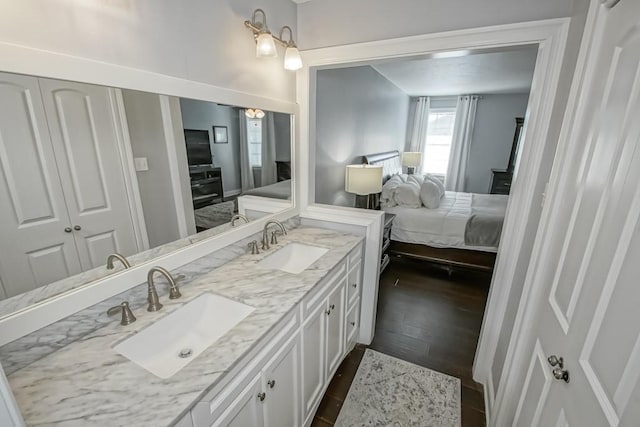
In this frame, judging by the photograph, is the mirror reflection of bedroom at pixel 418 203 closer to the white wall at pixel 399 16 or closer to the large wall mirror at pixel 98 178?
the white wall at pixel 399 16

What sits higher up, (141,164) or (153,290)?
(141,164)

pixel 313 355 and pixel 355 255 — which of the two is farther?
pixel 355 255

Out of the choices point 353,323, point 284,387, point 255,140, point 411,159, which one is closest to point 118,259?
point 284,387

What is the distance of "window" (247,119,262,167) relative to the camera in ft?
5.54

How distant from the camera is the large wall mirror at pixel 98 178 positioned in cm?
84

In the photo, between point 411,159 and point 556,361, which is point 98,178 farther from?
point 411,159

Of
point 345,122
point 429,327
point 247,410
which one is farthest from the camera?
point 345,122

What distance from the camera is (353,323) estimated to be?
2072 mm

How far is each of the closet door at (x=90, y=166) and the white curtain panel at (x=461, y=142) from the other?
252 inches

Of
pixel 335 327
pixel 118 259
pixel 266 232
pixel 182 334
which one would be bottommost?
pixel 335 327

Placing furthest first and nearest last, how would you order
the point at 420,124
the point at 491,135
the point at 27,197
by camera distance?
the point at 420,124 → the point at 491,135 → the point at 27,197

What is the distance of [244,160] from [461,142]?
5723 mm

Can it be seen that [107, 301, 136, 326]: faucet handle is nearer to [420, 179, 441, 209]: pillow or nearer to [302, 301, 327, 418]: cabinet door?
[302, 301, 327, 418]: cabinet door

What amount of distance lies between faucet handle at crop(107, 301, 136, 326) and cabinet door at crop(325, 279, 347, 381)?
907mm
